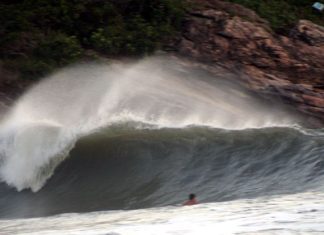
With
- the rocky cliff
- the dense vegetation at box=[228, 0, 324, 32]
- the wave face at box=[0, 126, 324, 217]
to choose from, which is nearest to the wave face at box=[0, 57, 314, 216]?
the wave face at box=[0, 126, 324, 217]

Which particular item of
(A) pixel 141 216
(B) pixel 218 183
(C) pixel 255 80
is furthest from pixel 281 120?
(A) pixel 141 216

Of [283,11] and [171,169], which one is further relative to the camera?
[283,11]

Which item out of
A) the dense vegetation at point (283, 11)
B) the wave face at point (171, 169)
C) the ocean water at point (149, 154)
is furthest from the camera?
the dense vegetation at point (283, 11)

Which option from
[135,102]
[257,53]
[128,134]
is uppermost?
[257,53]

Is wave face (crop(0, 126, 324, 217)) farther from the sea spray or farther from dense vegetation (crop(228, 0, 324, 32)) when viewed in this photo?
dense vegetation (crop(228, 0, 324, 32))

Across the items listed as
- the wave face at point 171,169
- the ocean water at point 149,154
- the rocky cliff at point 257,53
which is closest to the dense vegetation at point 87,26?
the rocky cliff at point 257,53

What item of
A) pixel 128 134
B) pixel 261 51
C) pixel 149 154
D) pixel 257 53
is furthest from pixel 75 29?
pixel 149 154

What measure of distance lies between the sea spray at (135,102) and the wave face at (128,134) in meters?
Answer: 0.04

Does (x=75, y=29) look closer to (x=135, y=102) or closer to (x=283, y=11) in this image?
(x=135, y=102)

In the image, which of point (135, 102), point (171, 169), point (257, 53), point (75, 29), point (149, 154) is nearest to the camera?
point (171, 169)

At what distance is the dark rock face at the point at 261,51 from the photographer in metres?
22.7

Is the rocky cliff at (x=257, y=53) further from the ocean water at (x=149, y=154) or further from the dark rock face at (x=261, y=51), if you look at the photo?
the ocean water at (x=149, y=154)

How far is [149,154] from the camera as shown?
19438 mm

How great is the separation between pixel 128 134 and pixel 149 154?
63.6 inches
